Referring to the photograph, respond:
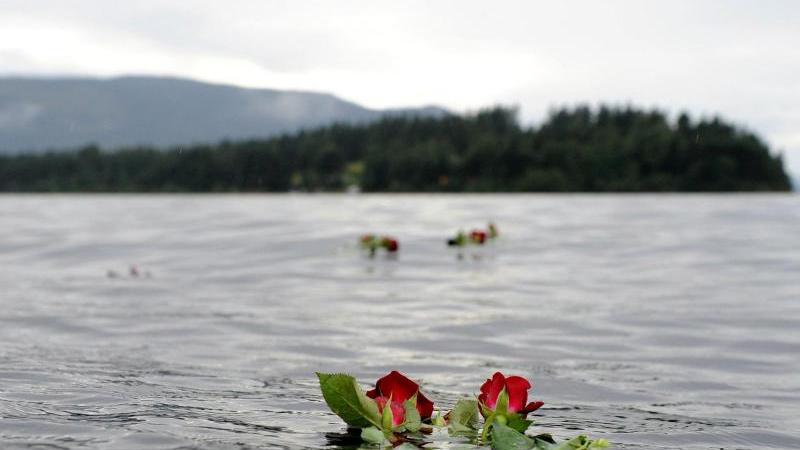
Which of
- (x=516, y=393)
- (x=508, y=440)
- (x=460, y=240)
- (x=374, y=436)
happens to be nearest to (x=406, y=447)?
(x=374, y=436)

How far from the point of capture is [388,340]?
7461mm

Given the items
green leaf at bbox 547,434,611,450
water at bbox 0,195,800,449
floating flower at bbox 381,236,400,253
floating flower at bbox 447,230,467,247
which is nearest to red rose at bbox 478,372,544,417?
green leaf at bbox 547,434,611,450

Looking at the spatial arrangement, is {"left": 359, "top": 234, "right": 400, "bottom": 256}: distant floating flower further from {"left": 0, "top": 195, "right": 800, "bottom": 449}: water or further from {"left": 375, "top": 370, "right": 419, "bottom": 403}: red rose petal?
{"left": 375, "top": 370, "right": 419, "bottom": 403}: red rose petal

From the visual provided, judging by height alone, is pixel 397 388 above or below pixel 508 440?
above

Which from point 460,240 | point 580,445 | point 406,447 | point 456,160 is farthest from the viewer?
point 456,160

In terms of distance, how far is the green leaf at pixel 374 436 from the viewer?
3.55 metres

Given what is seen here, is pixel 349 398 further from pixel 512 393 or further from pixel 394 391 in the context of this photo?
pixel 512 393

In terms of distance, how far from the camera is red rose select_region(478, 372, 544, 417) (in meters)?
3.61

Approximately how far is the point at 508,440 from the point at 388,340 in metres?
3.99

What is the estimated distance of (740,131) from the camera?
13375cm

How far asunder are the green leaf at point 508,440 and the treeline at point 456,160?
4647 inches

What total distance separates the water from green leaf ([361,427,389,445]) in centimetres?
14

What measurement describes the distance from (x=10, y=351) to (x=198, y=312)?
2972 mm

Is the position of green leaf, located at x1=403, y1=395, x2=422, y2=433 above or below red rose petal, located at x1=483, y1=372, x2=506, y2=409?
below
